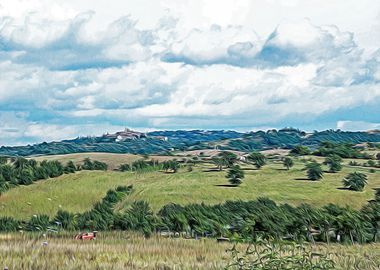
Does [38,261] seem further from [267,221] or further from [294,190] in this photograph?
[294,190]

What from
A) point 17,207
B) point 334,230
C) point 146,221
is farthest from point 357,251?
point 17,207

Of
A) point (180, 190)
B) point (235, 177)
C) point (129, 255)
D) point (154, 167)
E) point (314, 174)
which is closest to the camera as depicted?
point (129, 255)

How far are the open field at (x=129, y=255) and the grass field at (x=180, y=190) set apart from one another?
118 feet

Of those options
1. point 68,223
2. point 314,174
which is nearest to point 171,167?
point 314,174

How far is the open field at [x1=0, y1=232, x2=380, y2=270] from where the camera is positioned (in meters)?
9.34

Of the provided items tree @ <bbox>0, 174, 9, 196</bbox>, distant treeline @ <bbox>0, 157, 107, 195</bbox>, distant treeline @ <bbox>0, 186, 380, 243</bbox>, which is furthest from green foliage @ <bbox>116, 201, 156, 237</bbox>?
distant treeline @ <bbox>0, 157, 107, 195</bbox>

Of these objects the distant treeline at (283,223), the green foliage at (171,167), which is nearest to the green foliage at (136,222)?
the distant treeline at (283,223)

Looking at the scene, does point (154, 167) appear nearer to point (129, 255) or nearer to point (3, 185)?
point (3, 185)

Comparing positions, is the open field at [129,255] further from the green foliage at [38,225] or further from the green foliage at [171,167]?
the green foliage at [171,167]

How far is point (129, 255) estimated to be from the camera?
10742mm

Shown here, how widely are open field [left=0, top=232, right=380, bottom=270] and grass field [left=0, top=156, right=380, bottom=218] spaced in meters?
36.0

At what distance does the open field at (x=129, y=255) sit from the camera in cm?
934

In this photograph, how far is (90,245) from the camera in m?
12.0

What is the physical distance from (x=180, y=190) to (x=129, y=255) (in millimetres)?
52936
